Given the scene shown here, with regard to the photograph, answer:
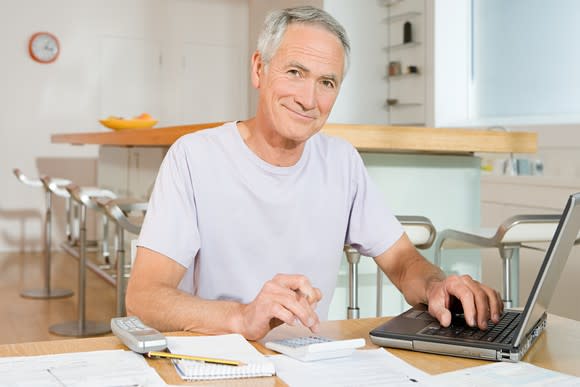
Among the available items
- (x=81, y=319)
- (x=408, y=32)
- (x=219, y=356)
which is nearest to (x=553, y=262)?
(x=219, y=356)

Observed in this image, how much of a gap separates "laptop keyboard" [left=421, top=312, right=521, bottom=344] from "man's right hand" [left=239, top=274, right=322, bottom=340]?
0.58ft

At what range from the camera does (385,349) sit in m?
1.10

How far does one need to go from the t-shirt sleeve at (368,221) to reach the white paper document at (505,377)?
68 centimetres

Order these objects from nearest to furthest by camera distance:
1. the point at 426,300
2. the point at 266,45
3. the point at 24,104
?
the point at 426,300 → the point at 266,45 → the point at 24,104

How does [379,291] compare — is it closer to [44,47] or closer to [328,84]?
[328,84]

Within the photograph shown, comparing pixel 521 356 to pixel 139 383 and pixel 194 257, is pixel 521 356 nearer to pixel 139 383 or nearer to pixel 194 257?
pixel 139 383

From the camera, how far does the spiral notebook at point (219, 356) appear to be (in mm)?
935

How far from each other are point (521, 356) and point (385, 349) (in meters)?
0.19

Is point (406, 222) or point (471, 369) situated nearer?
point (471, 369)

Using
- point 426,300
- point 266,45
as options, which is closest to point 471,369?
point 426,300

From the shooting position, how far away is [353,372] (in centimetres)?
97

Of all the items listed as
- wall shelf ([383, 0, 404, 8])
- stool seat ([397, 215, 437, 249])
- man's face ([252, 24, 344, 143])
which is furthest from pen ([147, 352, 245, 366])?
wall shelf ([383, 0, 404, 8])

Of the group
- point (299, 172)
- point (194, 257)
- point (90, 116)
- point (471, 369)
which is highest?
point (90, 116)

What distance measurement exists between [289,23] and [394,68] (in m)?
4.65
